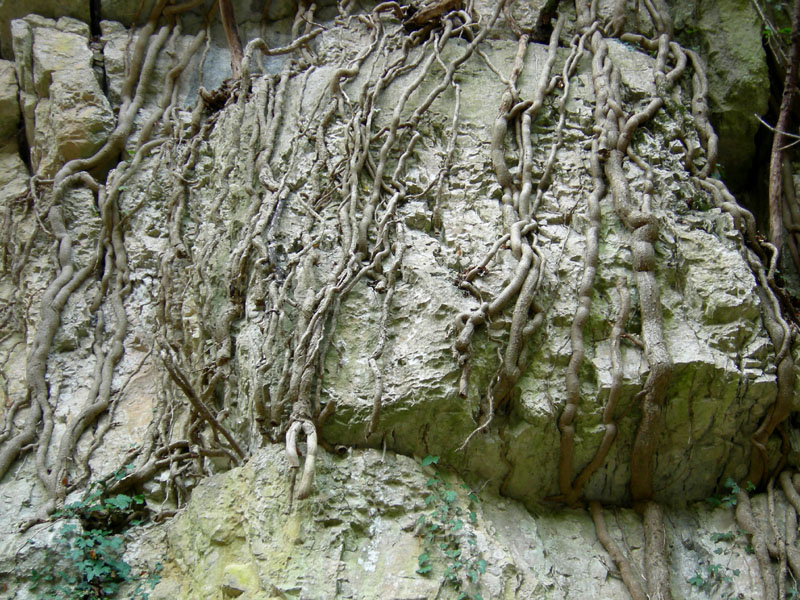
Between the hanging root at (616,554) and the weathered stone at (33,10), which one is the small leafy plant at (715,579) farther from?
the weathered stone at (33,10)

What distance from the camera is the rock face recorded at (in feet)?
8.84

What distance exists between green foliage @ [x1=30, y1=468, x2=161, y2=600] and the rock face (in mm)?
44

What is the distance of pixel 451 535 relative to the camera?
2.57m

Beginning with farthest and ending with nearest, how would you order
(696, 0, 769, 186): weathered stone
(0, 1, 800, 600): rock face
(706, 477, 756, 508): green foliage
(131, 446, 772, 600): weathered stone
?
(696, 0, 769, 186): weathered stone, (706, 477, 756, 508): green foliage, (0, 1, 800, 600): rock face, (131, 446, 772, 600): weathered stone

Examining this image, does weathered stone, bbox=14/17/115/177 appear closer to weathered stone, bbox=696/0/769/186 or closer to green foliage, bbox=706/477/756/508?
weathered stone, bbox=696/0/769/186

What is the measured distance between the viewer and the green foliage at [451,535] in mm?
2445

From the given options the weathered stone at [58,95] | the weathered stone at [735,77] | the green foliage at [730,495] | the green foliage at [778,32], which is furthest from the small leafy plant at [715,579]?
the weathered stone at [58,95]

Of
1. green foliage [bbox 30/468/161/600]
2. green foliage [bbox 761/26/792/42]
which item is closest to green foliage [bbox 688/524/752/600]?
green foliage [bbox 30/468/161/600]

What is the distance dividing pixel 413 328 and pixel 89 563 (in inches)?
67.6

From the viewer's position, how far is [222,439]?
320 centimetres

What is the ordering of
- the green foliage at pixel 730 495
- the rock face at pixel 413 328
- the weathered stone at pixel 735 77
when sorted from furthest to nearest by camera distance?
the weathered stone at pixel 735 77 → the green foliage at pixel 730 495 → the rock face at pixel 413 328

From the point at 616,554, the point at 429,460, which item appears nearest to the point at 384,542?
the point at 429,460

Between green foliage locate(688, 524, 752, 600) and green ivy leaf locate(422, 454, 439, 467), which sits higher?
green ivy leaf locate(422, 454, 439, 467)

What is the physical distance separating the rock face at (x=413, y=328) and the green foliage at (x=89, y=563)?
0.04 metres
